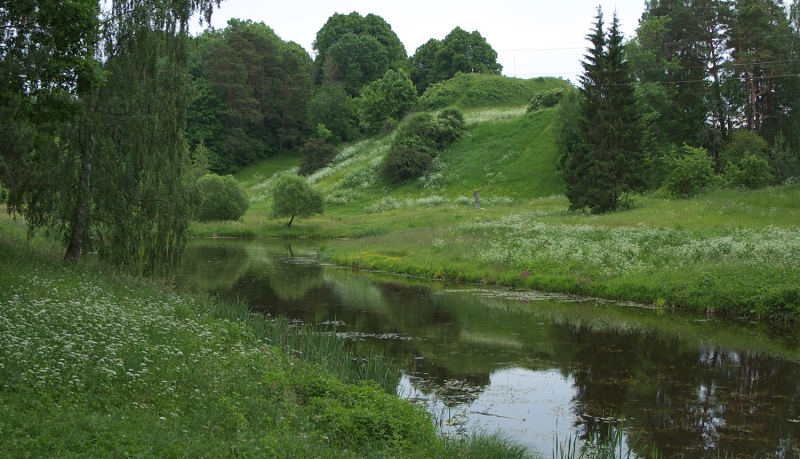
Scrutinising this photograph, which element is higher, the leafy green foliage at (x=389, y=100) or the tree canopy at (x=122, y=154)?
the leafy green foliage at (x=389, y=100)

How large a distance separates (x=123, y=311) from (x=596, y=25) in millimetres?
36284

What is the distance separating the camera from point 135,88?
731 inches

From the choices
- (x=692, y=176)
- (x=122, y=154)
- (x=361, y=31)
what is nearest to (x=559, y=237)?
(x=692, y=176)

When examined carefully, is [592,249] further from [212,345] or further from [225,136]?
[225,136]

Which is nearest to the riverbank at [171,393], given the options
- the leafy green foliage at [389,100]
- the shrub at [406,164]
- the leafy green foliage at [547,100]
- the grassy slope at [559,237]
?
the grassy slope at [559,237]

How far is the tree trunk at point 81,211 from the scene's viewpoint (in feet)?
60.1

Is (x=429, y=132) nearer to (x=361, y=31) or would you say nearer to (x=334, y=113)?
(x=334, y=113)

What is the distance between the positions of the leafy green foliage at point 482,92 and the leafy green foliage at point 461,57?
36.9 feet

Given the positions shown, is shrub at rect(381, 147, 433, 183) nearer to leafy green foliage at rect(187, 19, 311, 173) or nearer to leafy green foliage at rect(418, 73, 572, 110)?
leafy green foliage at rect(418, 73, 572, 110)

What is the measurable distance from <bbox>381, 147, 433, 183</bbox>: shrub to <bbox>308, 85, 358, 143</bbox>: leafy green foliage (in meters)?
26.2

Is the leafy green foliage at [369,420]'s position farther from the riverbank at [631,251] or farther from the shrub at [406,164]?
the shrub at [406,164]

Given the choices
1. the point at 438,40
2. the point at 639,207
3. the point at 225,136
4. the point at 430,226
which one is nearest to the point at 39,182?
the point at 430,226

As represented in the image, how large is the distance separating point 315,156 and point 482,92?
75.4 feet

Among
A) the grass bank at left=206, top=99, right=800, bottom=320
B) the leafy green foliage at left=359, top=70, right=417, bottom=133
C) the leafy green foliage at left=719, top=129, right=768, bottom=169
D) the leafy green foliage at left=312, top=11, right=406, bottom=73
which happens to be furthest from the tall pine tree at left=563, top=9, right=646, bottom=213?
the leafy green foliage at left=312, top=11, right=406, bottom=73
